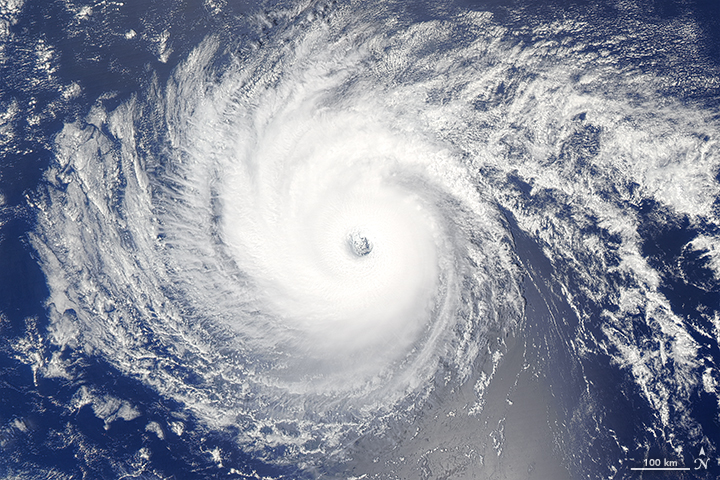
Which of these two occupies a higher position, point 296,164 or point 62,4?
point 62,4

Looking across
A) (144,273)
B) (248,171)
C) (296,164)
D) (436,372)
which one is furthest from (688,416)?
(144,273)

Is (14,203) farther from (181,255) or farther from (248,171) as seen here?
(248,171)

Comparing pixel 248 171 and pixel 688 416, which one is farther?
pixel 248 171

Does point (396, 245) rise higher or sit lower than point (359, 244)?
lower

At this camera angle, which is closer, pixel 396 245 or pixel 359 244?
pixel 359 244

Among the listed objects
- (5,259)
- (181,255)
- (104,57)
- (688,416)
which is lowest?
(688,416)

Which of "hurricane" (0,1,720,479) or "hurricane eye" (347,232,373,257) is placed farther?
"hurricane eye" (347,232,373,257)

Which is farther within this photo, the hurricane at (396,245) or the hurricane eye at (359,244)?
the hurricane eye at (359,244)
